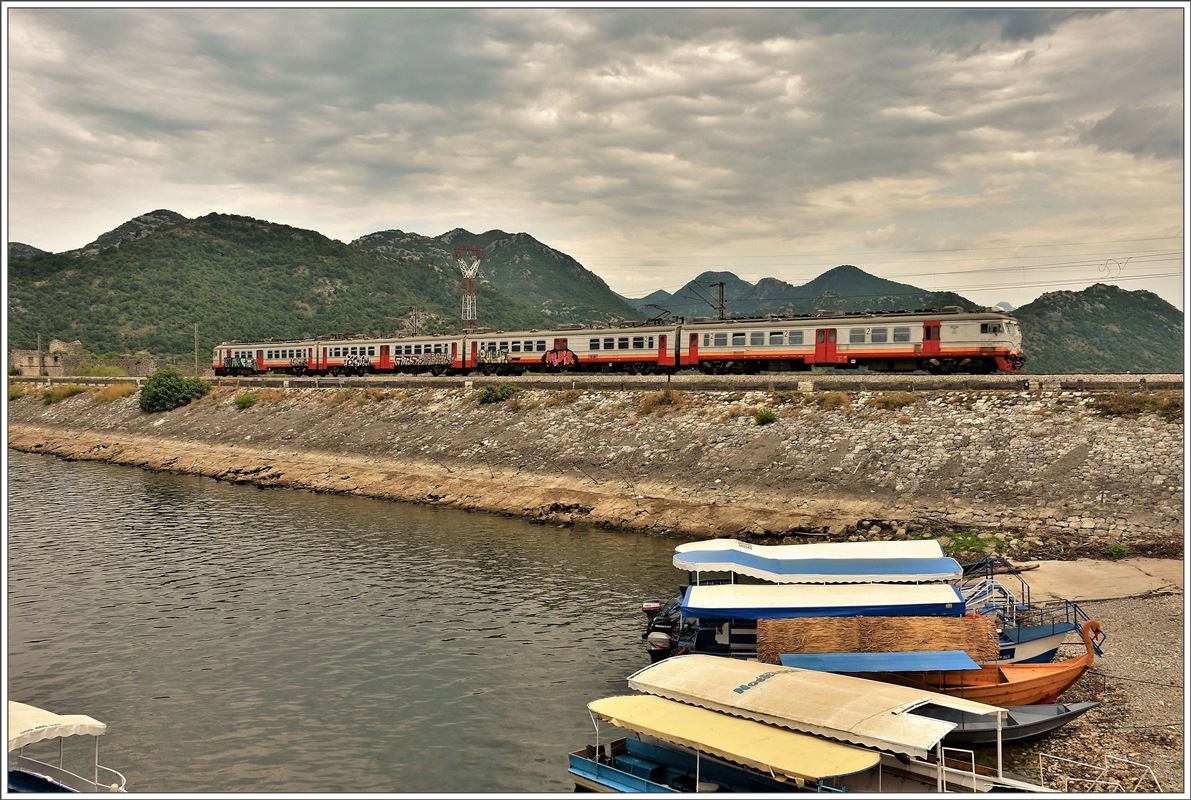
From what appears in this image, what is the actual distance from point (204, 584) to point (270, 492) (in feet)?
69.0

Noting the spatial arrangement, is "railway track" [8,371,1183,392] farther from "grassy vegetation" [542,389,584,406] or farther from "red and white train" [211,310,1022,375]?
"red and white train" [211,310,1022,375]

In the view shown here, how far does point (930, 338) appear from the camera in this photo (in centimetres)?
4272

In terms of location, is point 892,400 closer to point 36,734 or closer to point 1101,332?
point 36,734

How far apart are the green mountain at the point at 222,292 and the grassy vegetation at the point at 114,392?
58.2 metres

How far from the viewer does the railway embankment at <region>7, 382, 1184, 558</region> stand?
97.8 feet

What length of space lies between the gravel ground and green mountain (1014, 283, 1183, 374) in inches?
3247

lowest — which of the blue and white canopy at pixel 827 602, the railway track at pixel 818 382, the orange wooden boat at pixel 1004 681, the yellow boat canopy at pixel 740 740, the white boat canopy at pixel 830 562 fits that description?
the orange wooden boat at pixel 1004 681

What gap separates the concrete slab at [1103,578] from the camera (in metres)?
23.2

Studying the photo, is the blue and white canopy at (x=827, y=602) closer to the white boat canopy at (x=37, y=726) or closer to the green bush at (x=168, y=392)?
the white boat canopy at (x=37, y=726)

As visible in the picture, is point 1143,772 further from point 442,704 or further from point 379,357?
point 379,357

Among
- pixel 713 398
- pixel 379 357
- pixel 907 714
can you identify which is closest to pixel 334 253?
pixel 379 357

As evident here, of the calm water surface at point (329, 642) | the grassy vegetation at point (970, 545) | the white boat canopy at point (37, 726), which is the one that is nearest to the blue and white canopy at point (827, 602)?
the calm water surface at point (329, 642)

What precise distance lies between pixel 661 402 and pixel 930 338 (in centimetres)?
1568

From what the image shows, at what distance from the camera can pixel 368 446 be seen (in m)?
52.2
